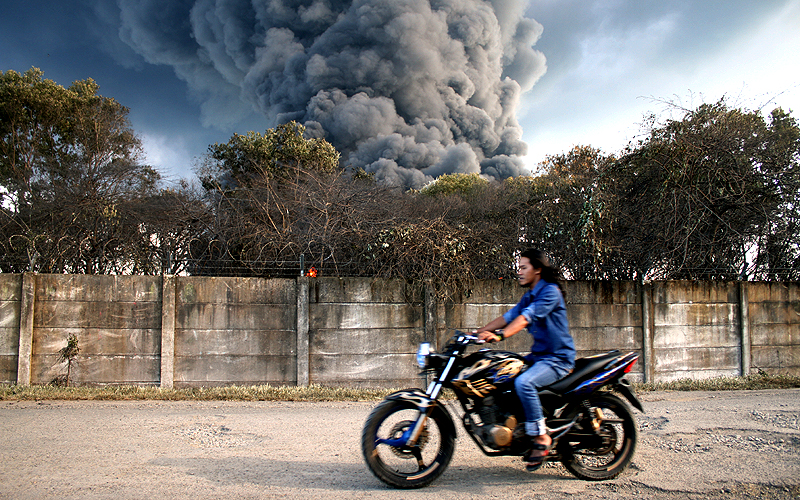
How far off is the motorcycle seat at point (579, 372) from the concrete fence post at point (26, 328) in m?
7.70

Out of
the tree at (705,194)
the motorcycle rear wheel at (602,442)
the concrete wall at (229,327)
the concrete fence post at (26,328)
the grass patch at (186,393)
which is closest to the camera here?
the motorcycle rear wheel at (602,442)

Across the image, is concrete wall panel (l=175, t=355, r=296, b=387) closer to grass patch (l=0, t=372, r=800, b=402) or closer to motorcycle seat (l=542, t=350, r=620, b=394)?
grass patch (l=0, t=372, r=800, b=402)

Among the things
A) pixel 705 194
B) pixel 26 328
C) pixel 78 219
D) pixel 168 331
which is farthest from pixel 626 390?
pixel 78 219

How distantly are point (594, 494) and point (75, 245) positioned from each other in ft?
27.9

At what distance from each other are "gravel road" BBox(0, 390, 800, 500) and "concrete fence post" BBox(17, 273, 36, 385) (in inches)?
70.2

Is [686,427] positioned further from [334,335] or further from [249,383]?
[249,383]

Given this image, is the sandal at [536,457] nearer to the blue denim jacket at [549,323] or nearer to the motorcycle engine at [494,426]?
the motorcycle engine at [494,426]

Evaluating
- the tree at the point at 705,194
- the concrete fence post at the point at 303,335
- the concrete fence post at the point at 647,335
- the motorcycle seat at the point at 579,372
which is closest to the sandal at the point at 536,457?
the motorcycle seat at the point at 579,372

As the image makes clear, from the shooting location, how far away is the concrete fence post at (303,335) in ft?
24.3

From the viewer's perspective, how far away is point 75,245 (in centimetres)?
809

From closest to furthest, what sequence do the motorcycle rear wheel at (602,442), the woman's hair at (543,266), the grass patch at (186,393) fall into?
the motorcycle rear wheel at (602,442) < the woman's hair at (543,266) < the grass patch at (186,393)

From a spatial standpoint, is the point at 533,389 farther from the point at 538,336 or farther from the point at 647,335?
the point at 647,335

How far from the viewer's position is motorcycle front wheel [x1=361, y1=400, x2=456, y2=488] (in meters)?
3.21

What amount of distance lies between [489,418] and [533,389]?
1.22 ft
